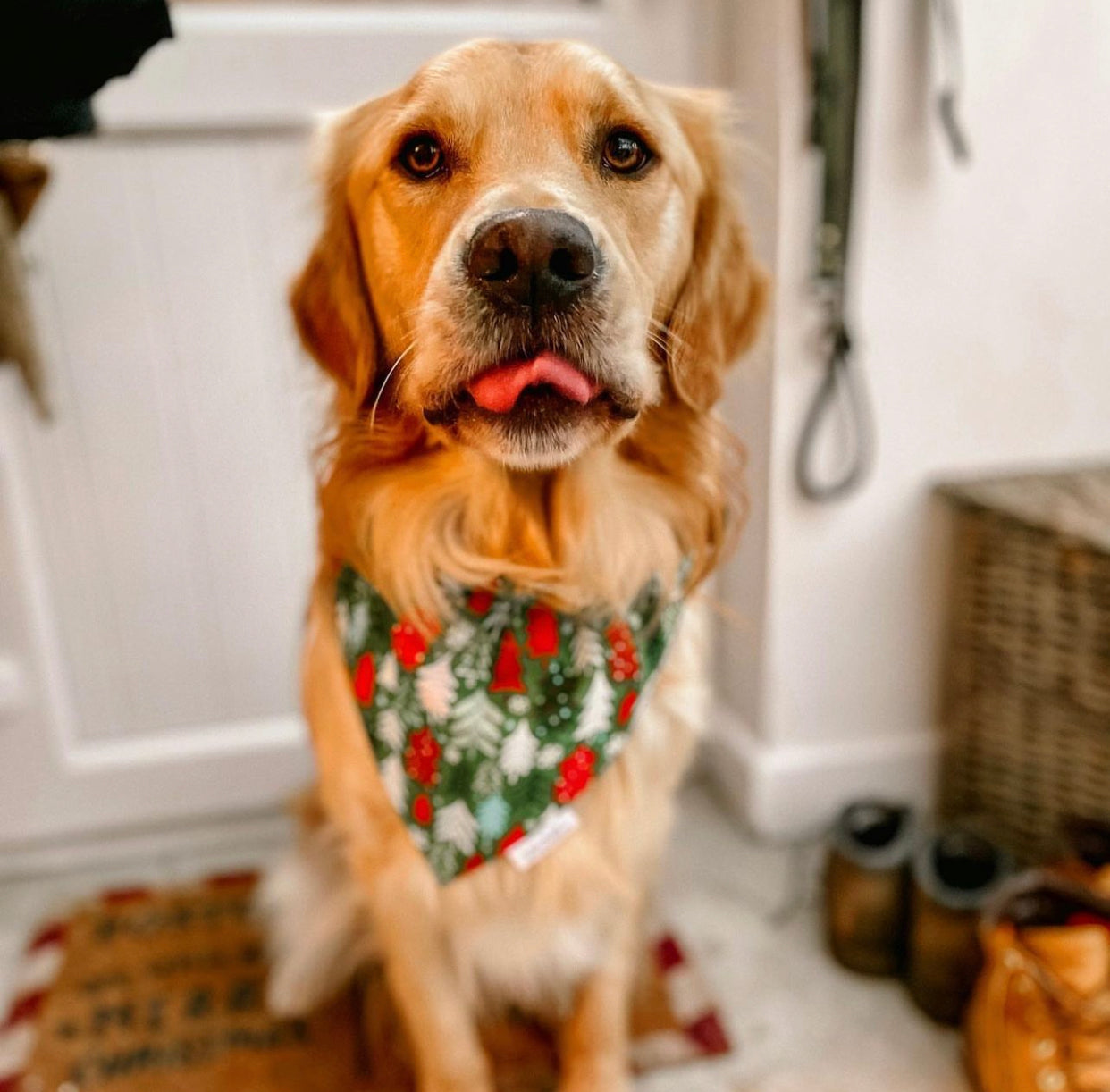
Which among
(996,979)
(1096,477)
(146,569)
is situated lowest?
(996,979)

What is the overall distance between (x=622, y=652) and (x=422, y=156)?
1.85 ft

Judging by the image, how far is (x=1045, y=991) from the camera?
1.11 m

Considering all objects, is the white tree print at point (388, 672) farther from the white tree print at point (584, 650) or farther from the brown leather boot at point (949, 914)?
the brown leather boot at point (949, 914)

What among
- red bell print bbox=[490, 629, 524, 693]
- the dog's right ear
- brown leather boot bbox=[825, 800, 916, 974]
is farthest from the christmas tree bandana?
brown leather boot bbox=[825, 800, 916, 974]

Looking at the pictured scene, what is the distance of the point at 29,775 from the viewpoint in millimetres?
1684

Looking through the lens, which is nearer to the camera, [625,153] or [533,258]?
[533,258]

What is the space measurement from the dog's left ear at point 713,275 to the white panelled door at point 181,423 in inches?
22.2

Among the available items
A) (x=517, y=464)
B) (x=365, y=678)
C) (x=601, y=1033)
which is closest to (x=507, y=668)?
(x=365, y=678)

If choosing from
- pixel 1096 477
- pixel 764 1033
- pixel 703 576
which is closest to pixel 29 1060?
pixel 764 1033

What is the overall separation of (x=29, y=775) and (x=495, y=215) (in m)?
1.46

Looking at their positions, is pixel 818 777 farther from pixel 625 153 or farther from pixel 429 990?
pixel 625 153

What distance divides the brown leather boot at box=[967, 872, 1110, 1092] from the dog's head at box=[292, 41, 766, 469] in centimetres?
78

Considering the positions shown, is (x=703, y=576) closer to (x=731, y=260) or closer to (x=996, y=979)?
(x=731, y=260)

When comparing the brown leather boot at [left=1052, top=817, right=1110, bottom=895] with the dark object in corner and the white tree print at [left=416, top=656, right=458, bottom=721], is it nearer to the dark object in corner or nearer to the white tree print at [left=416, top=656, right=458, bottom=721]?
the white tree print at [left=416, top=656, right=458, bottom=721]
